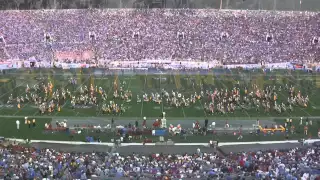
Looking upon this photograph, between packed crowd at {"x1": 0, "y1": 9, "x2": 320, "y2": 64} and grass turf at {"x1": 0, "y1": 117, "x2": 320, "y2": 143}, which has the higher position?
packed crowd at {"x1": 0, "y1": 9, "x2": 320, "y2": 64}

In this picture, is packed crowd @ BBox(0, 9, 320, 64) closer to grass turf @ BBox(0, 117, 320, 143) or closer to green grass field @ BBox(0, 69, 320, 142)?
green grass field @ BBox(0, 69, 320, 142)

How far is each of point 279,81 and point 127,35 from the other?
19.2m

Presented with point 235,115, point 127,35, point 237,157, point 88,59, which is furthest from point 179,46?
point 237,157

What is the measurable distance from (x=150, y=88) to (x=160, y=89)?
0.83 metres

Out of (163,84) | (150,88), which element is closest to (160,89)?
(150,88)

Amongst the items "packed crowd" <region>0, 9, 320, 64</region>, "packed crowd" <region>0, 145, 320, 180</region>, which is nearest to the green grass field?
"packed crowd" <region>0, 145, 320, 180</region>

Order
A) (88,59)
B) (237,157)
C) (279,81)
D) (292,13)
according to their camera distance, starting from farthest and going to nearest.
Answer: (292,13) → (88,59) → (279,81) → (237,157)

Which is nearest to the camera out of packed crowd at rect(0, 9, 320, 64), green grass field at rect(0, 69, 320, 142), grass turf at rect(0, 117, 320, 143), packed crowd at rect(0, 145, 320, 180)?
packed crowd at rect(0, 145, 320, 180)

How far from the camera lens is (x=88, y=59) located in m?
39.7

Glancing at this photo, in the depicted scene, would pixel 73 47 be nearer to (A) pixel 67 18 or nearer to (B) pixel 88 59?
(B) pixel 88 59

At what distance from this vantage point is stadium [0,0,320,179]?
1241 cm

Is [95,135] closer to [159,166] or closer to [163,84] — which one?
[159,166]

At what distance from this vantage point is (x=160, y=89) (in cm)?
2702

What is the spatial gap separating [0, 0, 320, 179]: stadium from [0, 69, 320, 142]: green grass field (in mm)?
95
